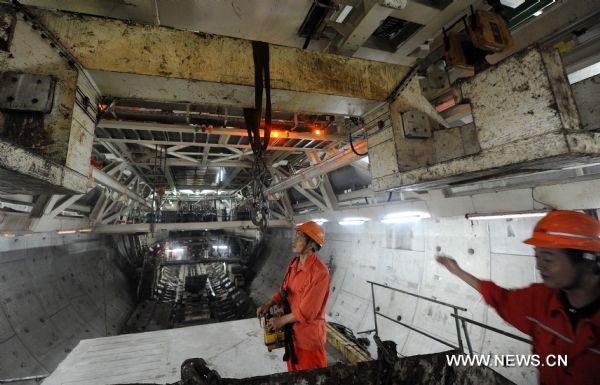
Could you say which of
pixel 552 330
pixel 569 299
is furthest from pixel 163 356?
pixel 569 299

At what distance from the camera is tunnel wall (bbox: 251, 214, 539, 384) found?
4523 mm

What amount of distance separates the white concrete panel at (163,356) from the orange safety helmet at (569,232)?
11.8 ft

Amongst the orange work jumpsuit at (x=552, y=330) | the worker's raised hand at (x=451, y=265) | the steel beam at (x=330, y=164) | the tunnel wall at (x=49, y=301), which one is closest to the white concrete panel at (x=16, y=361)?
the tunnel wall at (x=49, y=301)

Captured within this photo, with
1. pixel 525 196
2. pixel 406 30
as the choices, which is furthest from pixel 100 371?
pixel 525 196

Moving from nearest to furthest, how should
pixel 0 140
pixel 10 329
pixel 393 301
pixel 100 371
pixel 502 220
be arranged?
pixel 0 140 → pixel 100 371 → pixel 502 220 → pixel 10 329 → pixel 393 301

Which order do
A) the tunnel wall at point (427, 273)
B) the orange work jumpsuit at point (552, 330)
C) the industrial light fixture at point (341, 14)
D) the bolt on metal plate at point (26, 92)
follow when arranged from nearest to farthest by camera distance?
the bolt on metal plate at point (26, 92) → the orange work jumpsuit at point (552, 330) → the industrial light fixture at point (341, 14) → the tunnel wall at point (427, 273)

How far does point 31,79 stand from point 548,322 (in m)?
4.01

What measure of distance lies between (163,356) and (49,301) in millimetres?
5730

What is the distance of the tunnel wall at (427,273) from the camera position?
4523mm

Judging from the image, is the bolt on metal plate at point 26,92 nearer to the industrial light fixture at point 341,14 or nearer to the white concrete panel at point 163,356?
the industrial light fixture at point 341,14

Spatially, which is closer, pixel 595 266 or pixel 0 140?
pixel 0 140

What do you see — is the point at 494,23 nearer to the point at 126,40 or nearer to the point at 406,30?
the point at 406,30

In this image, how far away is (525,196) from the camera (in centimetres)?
416

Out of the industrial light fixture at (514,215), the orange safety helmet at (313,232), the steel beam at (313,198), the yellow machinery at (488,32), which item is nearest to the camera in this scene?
the yellow machinery at (488,32)
